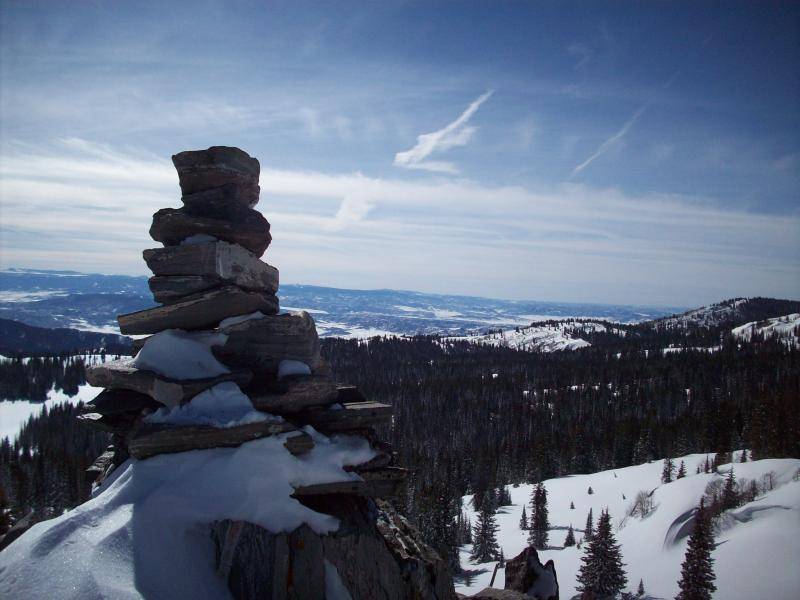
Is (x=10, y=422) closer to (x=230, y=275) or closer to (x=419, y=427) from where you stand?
(x=419, y=427)

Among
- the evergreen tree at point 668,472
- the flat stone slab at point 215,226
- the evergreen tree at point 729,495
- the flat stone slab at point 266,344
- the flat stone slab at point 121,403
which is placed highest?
the flat stone slab at point 215,226

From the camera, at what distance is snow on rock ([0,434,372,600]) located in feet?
25.8

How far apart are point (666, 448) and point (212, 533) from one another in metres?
119

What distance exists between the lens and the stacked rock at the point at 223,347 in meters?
11.5

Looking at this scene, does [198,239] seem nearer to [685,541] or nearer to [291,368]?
[291,368]

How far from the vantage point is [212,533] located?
9.55m

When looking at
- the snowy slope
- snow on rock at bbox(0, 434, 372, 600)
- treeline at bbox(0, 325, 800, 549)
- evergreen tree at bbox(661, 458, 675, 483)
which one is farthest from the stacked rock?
evergreen tree at bbox(661, 458, 675, 483)

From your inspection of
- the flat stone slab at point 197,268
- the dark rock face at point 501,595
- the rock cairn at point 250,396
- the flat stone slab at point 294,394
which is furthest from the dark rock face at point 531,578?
the flat stone slab at point 197,268

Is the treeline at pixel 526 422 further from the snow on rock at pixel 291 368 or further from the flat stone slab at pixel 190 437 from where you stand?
the flat stone slab at pixel 190 437

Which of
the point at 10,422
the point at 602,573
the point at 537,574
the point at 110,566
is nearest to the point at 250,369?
the point at 110,566

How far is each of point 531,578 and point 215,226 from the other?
14696 mm

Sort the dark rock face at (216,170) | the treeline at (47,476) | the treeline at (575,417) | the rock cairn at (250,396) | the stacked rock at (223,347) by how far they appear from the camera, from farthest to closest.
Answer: the treeline at (575,417)
the treeline at (47,476)
the dark rock face at (216,170)
the stacked rock at (223,347)
the rock cairn at (250,396)

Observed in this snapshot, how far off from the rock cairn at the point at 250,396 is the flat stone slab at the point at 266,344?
28 mm

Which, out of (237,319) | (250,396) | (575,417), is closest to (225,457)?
(250,396)
